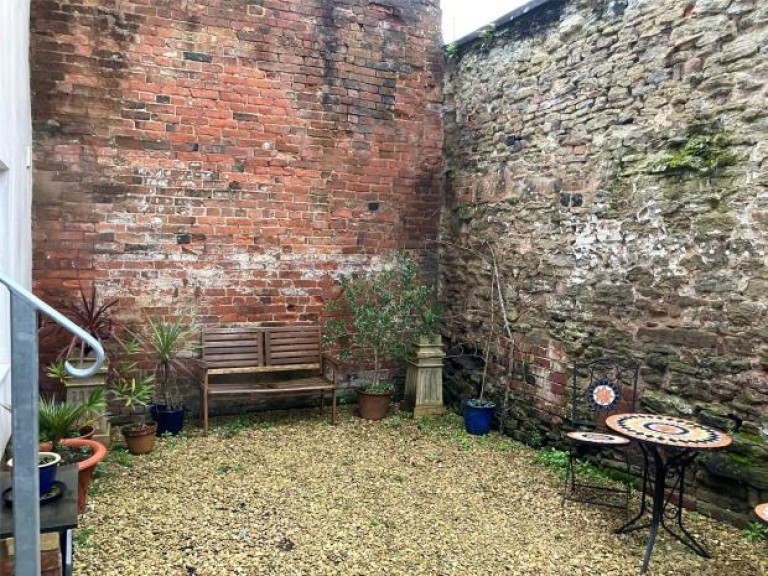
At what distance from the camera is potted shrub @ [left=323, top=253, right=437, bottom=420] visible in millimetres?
5613

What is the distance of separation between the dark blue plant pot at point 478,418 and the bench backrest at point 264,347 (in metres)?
1.52

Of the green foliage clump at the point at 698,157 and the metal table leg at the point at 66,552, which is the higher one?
the green foliage clump at the point at 698,157

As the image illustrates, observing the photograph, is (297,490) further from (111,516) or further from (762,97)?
(762,97)

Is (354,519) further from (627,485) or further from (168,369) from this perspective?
(168,369)

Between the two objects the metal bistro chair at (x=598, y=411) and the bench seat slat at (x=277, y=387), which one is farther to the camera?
the bench seat slat at (x=277, y=387)

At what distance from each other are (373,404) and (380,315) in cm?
87

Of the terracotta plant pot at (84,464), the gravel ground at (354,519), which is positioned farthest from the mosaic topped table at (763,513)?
the terracotta plant pot at (84,464)

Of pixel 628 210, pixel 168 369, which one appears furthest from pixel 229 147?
pixel 628 210

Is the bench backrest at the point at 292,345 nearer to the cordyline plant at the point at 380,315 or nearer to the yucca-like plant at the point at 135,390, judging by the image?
the cordyline plant at the point at 380,315

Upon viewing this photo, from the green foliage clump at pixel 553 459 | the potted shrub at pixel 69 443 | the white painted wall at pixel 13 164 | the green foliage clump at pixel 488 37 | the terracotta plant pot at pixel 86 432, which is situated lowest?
the green foliage clump at pixel 553 459

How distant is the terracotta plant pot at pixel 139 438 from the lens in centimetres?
452

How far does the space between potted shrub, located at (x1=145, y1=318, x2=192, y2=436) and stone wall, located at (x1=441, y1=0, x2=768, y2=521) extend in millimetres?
2770

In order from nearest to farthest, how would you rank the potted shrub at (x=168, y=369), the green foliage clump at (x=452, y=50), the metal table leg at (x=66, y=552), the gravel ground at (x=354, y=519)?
1. the metal table leg at (x=66, y=552)
2. the gravel ground at (x=354, y=519)
3. the potted shrub at (x=168, y=369)
4. the green foliage clump at (x=452, y=50)

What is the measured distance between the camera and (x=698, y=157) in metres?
3.74
